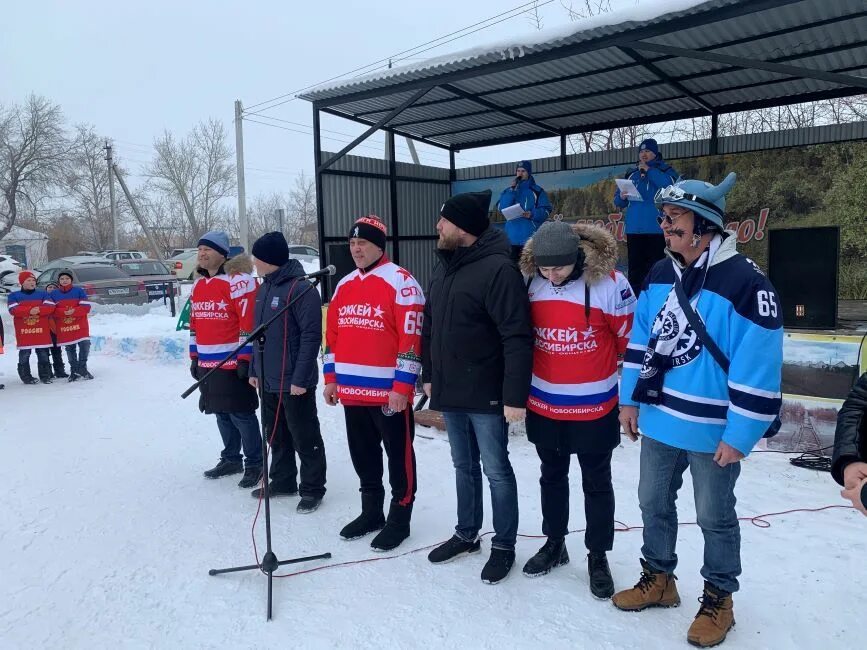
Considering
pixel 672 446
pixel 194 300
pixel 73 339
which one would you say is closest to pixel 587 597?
pixel 672 446

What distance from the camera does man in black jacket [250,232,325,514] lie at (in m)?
3.93

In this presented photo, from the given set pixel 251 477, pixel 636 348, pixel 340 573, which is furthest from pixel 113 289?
pixel 636 348

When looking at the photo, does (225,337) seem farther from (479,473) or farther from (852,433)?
(852,433)

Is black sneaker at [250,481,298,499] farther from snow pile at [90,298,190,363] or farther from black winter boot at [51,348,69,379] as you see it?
black winter boot at [51,348,69,379]

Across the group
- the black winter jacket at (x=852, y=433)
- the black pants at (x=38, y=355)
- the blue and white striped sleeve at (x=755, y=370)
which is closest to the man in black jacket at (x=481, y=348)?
the blue and white striped sleeve at (x=755, y=370)

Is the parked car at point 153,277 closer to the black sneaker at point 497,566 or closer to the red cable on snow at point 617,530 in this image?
the red cable on snow at point 617,530

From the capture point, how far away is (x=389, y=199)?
11188mm

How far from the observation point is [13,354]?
1052 centimetres

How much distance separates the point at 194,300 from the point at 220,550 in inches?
71.3

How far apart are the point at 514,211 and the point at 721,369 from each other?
5419 millimetres

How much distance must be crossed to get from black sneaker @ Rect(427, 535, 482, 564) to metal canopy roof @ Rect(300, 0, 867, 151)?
4614mm

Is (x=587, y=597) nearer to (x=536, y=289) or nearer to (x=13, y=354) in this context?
(x=536, y=289)

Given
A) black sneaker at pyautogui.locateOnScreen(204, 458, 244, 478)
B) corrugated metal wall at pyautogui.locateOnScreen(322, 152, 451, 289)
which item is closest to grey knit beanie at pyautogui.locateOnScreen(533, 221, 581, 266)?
black sneaker at pyautogui.locateOnScreen(204, 458, 244, 478)

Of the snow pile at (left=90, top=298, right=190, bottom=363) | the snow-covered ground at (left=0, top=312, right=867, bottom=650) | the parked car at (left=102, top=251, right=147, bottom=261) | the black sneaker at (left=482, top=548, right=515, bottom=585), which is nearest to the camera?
the snow-covered ground at (left=0, top=312, right=867, bottom=650)
